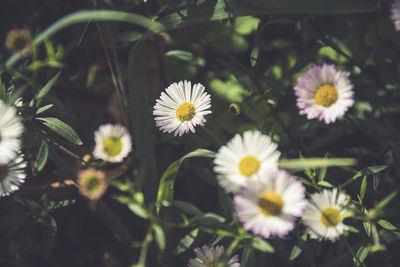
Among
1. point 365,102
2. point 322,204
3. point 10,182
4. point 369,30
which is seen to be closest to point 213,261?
point 322,204

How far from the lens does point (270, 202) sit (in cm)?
76

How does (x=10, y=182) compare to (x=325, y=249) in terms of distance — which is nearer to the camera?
(x=10, y=182)

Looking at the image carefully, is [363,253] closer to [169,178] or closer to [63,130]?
[169,178]

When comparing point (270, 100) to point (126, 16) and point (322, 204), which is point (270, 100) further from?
point (126, 16)

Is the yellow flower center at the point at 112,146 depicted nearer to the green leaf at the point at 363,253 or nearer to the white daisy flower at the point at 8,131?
the white daisy flower at the point at 8,131

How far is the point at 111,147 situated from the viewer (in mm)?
1044

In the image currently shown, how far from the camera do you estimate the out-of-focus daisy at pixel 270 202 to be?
2.38 feet

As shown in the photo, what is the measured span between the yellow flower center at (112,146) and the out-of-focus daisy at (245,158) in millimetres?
371

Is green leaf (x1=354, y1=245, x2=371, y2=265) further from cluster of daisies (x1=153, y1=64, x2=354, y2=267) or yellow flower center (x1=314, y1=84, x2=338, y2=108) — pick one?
yellow flower center (x1=314, y1=84, x2=338, y2=108)

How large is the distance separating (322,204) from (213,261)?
319mm

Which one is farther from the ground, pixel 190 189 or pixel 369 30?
pixel 369 30

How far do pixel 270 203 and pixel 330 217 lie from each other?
0.62 ft

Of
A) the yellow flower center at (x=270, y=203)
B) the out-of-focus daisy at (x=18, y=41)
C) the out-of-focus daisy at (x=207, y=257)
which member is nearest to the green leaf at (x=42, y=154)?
the out-of-focus daisy at (x=18, y=41)

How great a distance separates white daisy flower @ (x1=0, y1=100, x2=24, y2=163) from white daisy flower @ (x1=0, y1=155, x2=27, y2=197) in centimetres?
9
